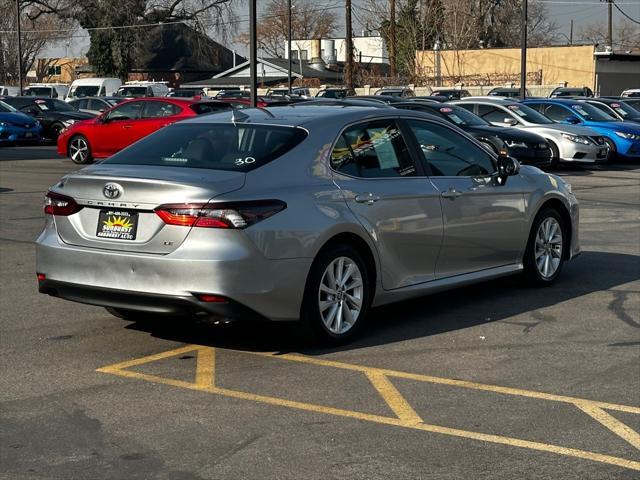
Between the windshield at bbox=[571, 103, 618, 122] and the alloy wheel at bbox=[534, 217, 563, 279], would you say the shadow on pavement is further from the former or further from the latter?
the windshield at bbox=[571, 103, 618, 122]

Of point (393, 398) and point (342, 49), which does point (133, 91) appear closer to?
point (393, 398)

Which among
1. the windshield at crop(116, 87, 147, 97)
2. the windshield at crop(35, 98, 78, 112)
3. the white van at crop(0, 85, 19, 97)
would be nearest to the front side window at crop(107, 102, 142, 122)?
the windshield at crop(35, 98, 78, 112)

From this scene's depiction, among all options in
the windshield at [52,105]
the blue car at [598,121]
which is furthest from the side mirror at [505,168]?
the windshield at [52,105]

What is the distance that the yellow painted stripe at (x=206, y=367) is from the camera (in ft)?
20.8

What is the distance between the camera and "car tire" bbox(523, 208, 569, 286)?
30.0 ft

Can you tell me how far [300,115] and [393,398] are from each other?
2536mm

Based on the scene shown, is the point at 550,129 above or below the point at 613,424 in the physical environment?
above

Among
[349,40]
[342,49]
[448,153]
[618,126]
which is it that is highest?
[342,49]

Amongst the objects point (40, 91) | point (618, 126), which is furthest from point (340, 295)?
point (40, 91)

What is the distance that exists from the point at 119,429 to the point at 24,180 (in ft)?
49.4

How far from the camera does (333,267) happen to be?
7062mm

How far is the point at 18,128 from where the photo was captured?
31219 millimetres

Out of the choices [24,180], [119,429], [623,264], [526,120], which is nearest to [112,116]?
[24,180]

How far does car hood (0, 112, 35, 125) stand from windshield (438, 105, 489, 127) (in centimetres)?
1450
